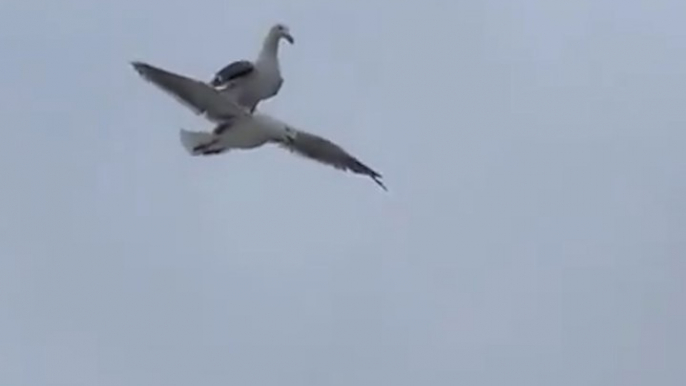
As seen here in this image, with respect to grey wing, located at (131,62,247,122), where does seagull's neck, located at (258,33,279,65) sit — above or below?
above

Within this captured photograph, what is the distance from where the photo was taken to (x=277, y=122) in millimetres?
31328

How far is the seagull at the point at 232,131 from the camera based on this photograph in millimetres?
31188

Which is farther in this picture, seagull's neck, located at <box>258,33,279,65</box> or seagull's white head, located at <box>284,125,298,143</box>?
seagull's neck, located at <box>258,33,279,65</box>

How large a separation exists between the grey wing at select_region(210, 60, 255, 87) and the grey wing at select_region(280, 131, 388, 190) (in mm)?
924

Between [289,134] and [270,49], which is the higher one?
[270,49]

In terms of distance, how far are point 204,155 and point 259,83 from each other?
87 centimetres

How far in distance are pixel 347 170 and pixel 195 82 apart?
1.70 metres

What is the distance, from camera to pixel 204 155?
31.9 meters

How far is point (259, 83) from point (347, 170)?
122cm

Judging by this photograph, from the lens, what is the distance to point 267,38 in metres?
32.6

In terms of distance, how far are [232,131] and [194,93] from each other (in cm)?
56

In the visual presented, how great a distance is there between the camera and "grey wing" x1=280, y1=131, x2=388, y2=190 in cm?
3144

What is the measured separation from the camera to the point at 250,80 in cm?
3194

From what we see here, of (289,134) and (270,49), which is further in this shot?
(270,49)
